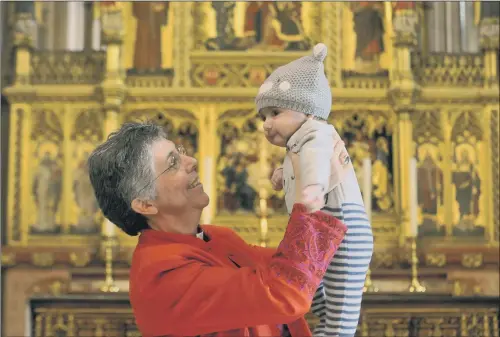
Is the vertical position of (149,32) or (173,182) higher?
(149,32)

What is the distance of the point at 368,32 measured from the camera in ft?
19.5

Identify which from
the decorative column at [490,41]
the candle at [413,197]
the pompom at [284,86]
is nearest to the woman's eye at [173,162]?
the pompom at [284,86]

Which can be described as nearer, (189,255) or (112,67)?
(189,255)

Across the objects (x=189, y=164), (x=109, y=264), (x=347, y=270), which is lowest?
(x=109, y=264)

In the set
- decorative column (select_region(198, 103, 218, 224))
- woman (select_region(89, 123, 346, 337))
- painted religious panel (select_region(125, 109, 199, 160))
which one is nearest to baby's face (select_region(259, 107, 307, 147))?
woman (select_region(89, 123, 346, 337))

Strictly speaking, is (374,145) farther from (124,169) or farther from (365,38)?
(124,169)

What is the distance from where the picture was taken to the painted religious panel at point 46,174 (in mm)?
5625

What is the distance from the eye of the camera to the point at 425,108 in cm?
575

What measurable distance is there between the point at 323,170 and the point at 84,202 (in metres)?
4.30

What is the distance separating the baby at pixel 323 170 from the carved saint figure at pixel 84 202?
408 cm

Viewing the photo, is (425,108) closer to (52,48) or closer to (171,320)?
(52,48)

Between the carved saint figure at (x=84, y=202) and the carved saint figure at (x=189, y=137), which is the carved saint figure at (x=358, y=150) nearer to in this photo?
the carved saint figure at (x=189, y=137)

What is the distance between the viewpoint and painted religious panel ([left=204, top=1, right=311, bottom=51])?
5.84m

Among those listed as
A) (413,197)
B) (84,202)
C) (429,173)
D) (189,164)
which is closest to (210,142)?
(84,202)
